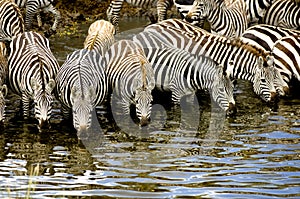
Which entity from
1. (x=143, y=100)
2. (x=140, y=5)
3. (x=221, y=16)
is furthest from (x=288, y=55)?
(x=140, y=5)

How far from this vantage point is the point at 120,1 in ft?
65.3

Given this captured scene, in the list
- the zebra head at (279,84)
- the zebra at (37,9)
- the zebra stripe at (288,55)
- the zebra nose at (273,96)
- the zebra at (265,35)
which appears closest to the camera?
the zebra nose at (273,96)

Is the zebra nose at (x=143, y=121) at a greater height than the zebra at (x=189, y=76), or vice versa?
the zebra at (x=189, y=76)

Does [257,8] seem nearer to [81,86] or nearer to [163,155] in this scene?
[81,86]

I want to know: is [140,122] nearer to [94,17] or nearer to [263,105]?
[263,105]

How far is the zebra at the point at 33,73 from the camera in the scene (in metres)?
12.1

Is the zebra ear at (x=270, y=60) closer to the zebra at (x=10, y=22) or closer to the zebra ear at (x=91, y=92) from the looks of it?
the zebra ear at (x=91, y=92)

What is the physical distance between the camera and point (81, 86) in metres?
12.1

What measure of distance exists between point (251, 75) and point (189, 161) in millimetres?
4047

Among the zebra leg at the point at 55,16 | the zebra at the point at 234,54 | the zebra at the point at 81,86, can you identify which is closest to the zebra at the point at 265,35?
the zebra at the point at 234,54

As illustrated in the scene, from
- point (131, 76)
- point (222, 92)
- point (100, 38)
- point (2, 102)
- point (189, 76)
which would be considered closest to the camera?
point (2, 102)

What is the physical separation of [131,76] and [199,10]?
4.01 m

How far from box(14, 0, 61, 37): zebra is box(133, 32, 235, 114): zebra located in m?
5.65

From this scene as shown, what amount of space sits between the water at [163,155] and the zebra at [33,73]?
0.38 metres
